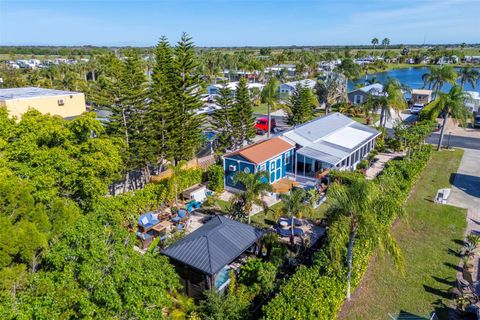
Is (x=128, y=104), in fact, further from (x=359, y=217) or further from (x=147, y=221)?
(x=359, y=217)

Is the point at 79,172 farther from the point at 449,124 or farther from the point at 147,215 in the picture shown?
the point at 449,124

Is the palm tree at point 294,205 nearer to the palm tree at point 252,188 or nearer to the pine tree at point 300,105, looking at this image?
the palm tree at point 252,188

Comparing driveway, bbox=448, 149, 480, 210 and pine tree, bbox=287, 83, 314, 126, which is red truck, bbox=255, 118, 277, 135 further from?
driveway, bbox=448, 149, 480, 210

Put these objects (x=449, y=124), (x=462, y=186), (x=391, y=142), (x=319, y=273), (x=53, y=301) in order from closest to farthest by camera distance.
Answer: (x=53, y=301) → (x=319, y=273) → (x=462, y=186) → (x=391, y=142) → (x=449, y=124)

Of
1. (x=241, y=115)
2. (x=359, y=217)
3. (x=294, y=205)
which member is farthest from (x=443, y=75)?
(x=359, y=217)

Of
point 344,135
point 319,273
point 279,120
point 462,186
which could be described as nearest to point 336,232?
point 319,273
